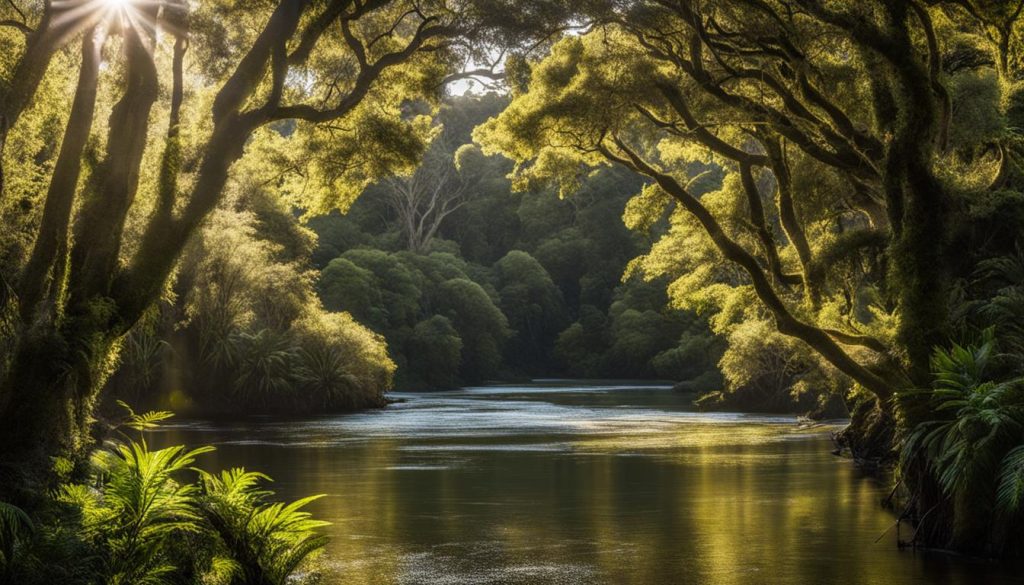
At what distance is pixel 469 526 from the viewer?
699 inches

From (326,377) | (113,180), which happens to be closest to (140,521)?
(113,180)

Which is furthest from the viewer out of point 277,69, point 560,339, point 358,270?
point 560,339

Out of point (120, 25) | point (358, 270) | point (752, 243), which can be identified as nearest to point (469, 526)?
point (120, 25)

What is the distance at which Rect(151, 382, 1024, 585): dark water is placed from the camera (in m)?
14.1

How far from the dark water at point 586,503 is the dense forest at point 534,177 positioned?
4.08ft

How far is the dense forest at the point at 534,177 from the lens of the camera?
1380 cm

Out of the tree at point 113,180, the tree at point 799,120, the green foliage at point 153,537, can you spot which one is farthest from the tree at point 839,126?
the green foliage at point 153,537

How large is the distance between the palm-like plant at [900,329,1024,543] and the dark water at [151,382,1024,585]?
0.78m

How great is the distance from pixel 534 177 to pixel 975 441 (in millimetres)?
16345

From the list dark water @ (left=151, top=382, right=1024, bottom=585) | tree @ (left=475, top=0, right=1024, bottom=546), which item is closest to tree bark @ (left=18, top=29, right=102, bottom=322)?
dark water @ (left=151, top=382, right=1024, bottom=585)

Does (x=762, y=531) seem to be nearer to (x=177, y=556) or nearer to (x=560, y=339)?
(x=177, y=556)

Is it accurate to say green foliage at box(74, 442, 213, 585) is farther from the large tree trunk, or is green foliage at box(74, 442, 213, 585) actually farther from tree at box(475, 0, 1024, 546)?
tree at box(475, 0, 1024, 546)

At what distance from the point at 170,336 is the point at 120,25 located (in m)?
33.4

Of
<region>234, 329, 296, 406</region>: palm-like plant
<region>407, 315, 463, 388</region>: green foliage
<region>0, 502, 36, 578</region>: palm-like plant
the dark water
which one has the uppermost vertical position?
<region>407, 315, 463, 388</region>: green foliage
